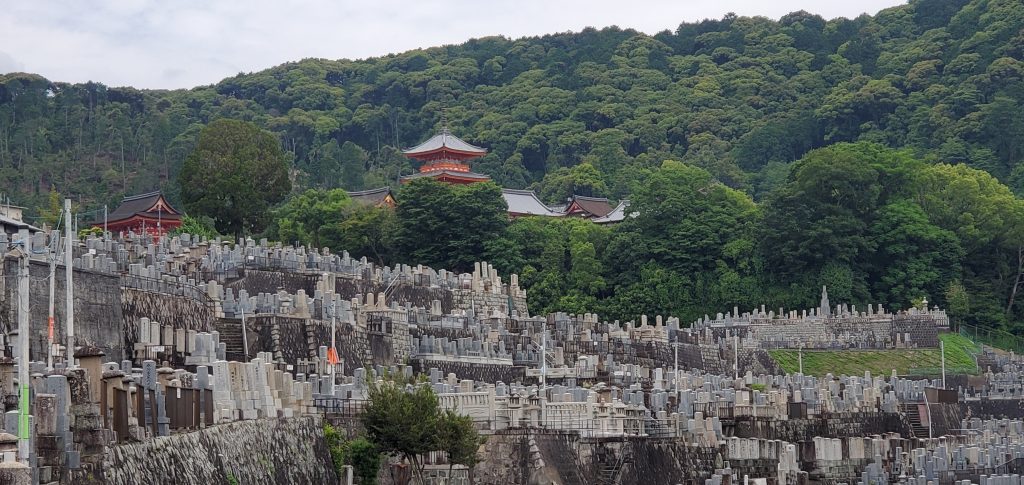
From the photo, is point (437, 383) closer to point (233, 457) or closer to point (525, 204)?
point (233, 457)

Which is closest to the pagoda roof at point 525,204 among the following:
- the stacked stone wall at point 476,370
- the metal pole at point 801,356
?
the metal pole at point 801,356

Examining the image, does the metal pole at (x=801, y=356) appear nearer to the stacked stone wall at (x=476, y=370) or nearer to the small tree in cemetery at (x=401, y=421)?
the stacked stone wall at (x=476, y=370)

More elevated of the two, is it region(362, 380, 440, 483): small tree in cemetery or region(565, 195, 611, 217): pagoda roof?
region(565, 195, 611, 217): pagoda roof

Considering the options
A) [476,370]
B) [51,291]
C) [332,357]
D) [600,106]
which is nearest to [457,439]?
[332,357]

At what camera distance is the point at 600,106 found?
14862cm

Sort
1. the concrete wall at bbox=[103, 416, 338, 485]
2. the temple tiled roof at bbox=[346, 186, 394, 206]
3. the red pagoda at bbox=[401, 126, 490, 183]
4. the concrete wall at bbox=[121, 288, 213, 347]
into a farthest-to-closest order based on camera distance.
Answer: the red pagoda at bbox=[401, 126, 490, 183], the temple tiled roof at bbox=[346, 186, 394, 206], the concrete wall at bbox=[121, 288, 213, 347], the concrete wall at bbox=[103, 416, 338, 485]

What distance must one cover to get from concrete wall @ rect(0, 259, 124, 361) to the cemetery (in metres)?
0.06

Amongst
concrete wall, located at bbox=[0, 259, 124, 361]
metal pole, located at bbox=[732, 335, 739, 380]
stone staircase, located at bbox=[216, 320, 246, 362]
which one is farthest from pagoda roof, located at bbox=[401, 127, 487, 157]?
concrete wall, located at bbox=[0, 259, 124, 361]

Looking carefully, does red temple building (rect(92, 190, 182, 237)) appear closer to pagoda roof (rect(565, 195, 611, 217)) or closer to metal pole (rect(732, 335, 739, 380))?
metal pole (rect(732, 335, 739, 380))

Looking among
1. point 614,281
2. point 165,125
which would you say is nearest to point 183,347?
point 614,281

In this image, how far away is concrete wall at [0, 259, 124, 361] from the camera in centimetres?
3947

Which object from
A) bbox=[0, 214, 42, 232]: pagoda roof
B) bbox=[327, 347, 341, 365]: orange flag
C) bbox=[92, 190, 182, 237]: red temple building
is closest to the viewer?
bbox=[327, 347, 341, 365]: orange flag

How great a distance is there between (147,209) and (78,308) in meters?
47.6

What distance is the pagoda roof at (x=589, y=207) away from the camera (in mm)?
113625
